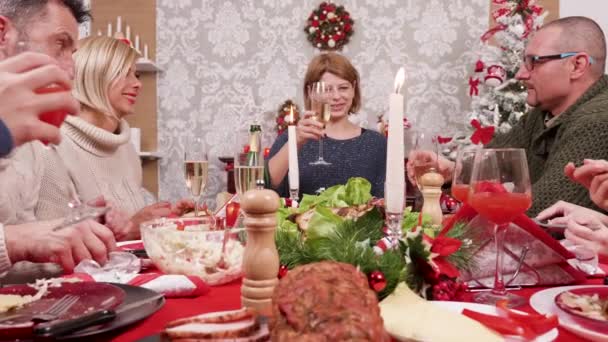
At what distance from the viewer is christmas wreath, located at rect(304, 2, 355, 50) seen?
205 inches

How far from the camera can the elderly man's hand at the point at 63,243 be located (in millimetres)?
1062

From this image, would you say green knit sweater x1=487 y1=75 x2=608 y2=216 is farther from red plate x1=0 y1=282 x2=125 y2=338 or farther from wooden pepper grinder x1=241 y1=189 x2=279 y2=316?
red plate x1=0 y1=282 x2=125 y2=338

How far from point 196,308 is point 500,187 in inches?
21.9

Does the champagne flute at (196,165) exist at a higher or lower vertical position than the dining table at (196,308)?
higher

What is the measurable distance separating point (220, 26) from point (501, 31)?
103 inches

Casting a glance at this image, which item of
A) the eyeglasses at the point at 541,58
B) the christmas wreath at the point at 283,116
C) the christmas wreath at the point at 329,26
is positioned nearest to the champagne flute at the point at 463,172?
the eyeglasses at the point at 541,58

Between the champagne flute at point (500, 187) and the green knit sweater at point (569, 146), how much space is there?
137 centimetres

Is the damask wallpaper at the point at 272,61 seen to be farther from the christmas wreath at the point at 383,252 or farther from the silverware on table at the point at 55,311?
the silverware on table at the point at 55,311

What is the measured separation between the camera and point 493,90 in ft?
15.4

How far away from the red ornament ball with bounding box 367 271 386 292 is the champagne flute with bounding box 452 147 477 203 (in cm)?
45

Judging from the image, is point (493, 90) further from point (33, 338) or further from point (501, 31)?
point (33, 338)

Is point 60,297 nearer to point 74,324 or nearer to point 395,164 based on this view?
point 74,324

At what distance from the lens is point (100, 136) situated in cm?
243

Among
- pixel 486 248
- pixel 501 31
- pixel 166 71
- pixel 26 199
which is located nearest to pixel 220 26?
pixel 166 71
